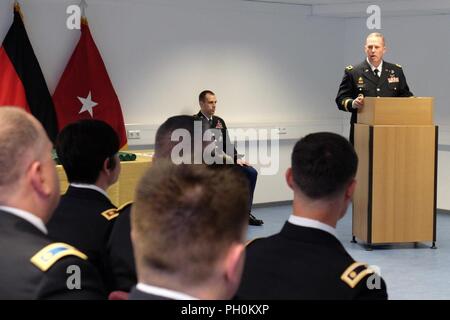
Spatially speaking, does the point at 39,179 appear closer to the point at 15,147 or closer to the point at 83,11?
the point at 15,147

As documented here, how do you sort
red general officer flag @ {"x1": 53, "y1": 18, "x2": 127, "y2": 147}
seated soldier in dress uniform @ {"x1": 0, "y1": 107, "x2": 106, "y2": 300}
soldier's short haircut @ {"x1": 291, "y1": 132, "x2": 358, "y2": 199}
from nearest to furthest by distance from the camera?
seated soldier in dress uniform @ {"x1": 0, "y1": 107, "x2": 106, "y2": 300}
soldier's short haircut @ {"x1": 291, "y1": 132, "x2": 358, "y2": 199}
red general officer flag @ {"x1": 53, "y1": 18, "x2": 127, "y2": 147}

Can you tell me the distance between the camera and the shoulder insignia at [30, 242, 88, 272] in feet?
5.28

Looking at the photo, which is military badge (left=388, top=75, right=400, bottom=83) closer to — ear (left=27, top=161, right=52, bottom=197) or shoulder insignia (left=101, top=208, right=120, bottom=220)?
shoulder insignia (left=101, top=208, right=120, bottom=220)

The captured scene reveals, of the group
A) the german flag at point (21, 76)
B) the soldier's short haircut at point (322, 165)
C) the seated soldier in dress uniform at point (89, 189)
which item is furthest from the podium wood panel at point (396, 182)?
the soldier's short haircut at point (322, 165)

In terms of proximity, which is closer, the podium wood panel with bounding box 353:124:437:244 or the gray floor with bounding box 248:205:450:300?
the gray floor with bounding box 248:205:450:300

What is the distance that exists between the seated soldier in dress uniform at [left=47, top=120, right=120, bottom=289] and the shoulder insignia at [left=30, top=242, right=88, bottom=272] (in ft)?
2.59

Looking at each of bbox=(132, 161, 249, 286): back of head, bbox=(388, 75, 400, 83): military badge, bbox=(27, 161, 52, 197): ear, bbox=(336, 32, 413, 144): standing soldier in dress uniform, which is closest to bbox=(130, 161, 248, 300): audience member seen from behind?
bbox=(132, 161, 249, 286): back of head

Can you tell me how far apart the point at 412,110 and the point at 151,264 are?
17.0 ft

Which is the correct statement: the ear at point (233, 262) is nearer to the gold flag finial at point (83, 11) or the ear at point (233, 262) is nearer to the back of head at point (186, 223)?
the back of head at point (186, 223)

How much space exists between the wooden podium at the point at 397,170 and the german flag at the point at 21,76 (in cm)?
314

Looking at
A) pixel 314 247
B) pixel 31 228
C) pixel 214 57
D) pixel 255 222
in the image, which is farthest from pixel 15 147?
pixel 214 57

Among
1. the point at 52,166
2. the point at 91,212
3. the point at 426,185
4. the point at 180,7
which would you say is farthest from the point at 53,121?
the point at 52,166

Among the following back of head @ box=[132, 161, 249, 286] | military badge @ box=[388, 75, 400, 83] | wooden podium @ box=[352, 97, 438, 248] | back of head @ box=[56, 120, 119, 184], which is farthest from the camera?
military badge @ box=[388, 75, 400, 83]

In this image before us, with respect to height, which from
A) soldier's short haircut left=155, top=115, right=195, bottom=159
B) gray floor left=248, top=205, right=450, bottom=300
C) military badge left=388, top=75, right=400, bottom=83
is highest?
military badge left=388, top=75, right=400, bottom=83
